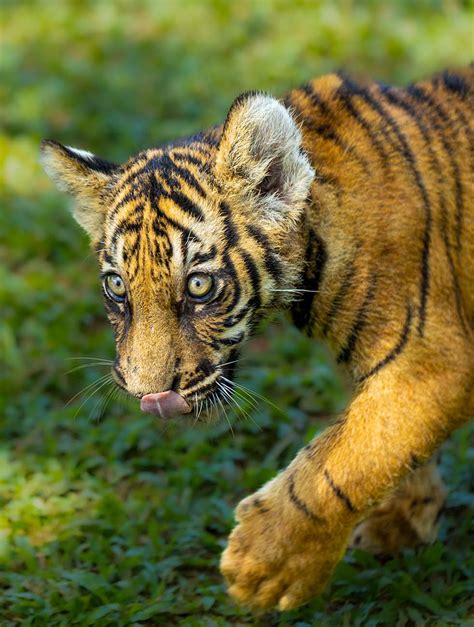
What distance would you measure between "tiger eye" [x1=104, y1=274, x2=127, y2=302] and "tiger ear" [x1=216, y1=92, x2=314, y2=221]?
Answer: 45 centimetres

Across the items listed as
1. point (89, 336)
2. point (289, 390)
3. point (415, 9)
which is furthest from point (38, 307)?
point (415, 9)

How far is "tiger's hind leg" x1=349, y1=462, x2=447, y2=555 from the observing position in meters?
4.12

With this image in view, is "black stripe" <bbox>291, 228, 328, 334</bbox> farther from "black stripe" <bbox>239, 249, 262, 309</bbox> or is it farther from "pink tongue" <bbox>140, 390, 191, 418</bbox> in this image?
"pink tongue" <bbox>140, 390, 191, 418</bbox>

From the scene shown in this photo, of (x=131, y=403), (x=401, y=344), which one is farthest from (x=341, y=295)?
(x=131, y=403)

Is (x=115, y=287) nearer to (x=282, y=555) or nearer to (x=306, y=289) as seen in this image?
(x=306, y=289)

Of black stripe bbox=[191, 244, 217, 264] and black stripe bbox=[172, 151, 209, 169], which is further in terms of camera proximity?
black stripe bbox=[172, 151, 209, 169]

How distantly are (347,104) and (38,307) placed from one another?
252 centimetres

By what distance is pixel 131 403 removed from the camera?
5059 mm

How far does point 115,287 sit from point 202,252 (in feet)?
0.99

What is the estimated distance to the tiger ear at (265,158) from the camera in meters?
3.34

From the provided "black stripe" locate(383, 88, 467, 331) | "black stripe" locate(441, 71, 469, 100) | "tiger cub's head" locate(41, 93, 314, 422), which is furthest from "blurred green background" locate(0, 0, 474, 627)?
"black stripe" locate(441, 71, 469, 100)

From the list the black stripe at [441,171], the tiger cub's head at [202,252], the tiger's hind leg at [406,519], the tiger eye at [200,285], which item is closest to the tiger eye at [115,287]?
the tiger cub's head at [202,252]

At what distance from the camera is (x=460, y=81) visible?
3896mm

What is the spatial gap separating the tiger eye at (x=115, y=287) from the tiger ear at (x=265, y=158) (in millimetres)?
447
